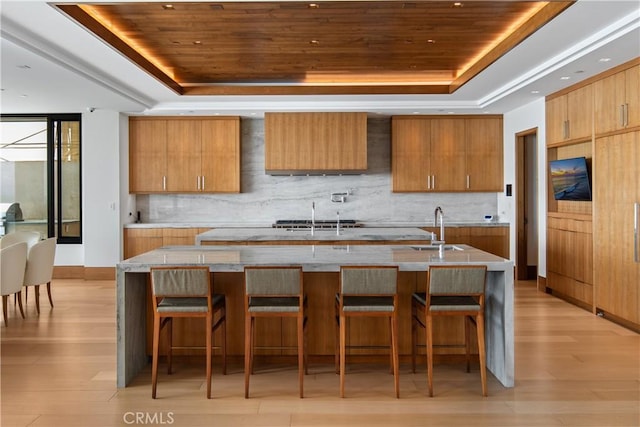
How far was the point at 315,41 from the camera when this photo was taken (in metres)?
5.57

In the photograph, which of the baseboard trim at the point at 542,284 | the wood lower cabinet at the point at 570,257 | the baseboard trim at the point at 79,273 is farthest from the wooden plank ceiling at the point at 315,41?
the baseboard trim at the point at 79,273

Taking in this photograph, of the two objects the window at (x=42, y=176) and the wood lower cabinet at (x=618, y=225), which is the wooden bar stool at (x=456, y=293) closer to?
the wood lower cabinet at (x=618, y=225)

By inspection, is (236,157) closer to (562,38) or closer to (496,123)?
(496,123)

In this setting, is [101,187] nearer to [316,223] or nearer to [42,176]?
[42,176]

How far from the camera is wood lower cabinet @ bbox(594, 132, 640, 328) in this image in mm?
5160

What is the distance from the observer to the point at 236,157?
28.1 ft

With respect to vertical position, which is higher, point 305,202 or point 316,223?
point 305,202

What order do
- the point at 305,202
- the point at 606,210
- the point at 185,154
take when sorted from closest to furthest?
the point at 606,210 < the point at 185,154 < the point at 305,202

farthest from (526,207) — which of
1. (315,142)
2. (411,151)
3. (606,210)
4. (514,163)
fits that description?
(315,142)

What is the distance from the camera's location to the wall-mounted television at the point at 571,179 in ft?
19.9

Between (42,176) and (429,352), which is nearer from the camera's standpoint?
(429,352)

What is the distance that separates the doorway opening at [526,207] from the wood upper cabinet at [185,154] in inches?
177

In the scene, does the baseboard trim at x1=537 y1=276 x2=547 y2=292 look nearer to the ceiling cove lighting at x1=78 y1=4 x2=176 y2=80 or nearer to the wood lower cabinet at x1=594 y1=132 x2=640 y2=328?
the wood lower cabinet at x1=594 y1=132 x2=640 y2=328

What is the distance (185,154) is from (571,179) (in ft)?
18.8
